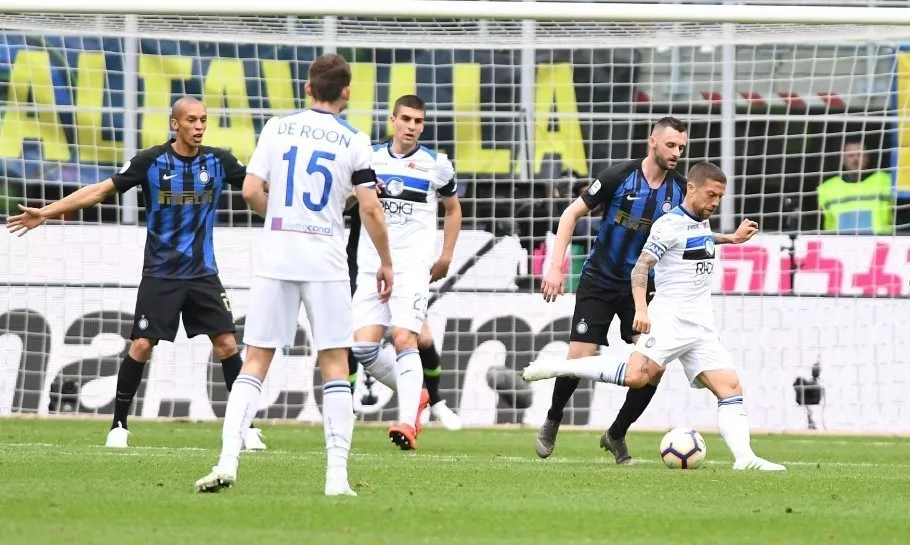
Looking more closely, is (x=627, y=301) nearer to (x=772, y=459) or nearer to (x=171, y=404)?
(x=772, y=459)

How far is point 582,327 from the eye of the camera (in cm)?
918

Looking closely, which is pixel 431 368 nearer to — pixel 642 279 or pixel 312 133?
pixel 642 279

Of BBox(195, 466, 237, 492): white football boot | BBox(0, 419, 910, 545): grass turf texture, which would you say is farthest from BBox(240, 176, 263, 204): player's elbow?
BBox(0, 419, 910, 545): grass turf texture

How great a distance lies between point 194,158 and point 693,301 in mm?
3295

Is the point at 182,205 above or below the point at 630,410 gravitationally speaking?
above

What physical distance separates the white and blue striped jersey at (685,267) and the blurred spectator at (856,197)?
203 inches

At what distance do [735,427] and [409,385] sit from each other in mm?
2214

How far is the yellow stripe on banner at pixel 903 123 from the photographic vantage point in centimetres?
1330

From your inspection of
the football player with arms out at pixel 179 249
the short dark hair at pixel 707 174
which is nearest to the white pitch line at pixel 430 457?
the football player with arms out at pixel 179 249

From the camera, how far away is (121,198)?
44.4 ft

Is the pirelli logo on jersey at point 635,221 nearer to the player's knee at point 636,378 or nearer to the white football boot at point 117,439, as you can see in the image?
the player's knee at point 636,378

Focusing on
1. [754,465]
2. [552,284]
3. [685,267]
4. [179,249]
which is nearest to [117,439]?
[179,249]

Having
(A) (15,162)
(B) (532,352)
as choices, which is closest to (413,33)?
(B) (532,352)

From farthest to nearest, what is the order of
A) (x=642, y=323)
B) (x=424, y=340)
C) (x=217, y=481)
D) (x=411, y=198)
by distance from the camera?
(x=424, y=340) < (x=411, y=198) < (x=642, y=323) < (x=217, y=481)
